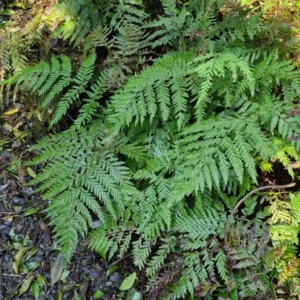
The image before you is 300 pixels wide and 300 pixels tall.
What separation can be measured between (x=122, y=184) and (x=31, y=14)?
1.95m

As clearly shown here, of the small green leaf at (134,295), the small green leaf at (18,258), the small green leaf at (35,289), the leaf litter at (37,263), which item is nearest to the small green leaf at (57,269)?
the leaf litter at (37,263)

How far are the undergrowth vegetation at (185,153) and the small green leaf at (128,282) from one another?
0.15 metres

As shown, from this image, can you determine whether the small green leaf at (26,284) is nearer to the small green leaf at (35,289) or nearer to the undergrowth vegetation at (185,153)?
the small green leaf at (35,289)

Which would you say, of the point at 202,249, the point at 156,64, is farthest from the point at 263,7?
the point at 202,249

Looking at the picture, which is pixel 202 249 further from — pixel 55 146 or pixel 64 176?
pixel 55 146

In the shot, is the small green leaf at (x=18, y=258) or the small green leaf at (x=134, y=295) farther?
the small green leaf at (x=18, y=258)

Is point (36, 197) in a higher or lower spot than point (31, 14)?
lower

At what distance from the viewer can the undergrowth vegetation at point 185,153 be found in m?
2.63

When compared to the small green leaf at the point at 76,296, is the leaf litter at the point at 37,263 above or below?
above

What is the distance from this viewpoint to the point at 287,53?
3.03m

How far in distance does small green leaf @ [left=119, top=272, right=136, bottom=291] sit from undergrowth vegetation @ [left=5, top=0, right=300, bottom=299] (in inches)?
6.0

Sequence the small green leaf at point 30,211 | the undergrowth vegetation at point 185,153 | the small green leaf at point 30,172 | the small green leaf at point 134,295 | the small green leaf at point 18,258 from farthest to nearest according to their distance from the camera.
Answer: the small green leaf at point 30,172, the small green leaf at point 30,211, the small green leaf at point 18,258, the small green leaf at point 134,295, the undergrowth vegetation at point 185,153

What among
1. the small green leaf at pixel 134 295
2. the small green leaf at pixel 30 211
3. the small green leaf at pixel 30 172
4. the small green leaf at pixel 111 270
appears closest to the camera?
the small green leaf at pixel 134 295

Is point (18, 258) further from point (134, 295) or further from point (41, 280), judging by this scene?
point (134, 295)
